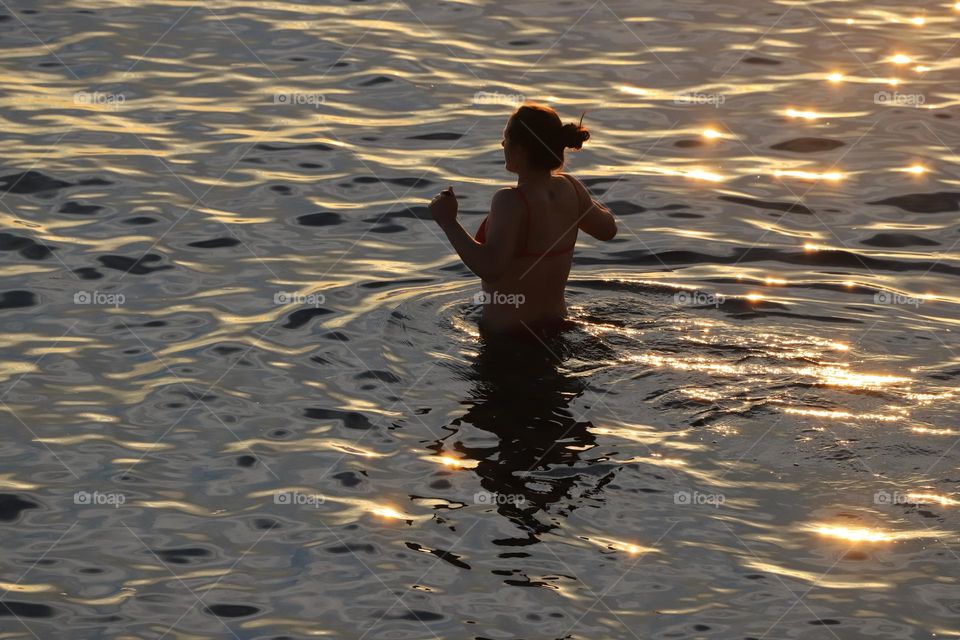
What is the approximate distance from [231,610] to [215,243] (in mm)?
4220

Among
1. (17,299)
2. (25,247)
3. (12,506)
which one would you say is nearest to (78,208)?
(25,247)

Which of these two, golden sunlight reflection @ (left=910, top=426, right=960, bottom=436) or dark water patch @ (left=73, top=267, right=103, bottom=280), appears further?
dark water patch @ (left=73, top=267, right=103, bottom=280)

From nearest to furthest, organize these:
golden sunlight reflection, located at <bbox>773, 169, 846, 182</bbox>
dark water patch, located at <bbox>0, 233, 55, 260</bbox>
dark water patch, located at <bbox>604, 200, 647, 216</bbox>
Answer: dark water patch, located at <bbox>0, 233, 55, 260</bbox> → dark water patch, located at <bbox>604, 200, 647, 216</bbox> → golden sunlight reflection, located at <bbox>773, 169, 846, 182</bbox>

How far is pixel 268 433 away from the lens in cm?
725

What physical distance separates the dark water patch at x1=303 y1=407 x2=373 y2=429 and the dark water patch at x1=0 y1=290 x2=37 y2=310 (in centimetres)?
218

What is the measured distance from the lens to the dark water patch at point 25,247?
9281 millimetres

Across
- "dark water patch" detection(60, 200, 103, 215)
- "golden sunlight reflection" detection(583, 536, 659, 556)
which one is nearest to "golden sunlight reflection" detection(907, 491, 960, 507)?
"golden sunlight reflection" detection(583, 536, 659, 556)

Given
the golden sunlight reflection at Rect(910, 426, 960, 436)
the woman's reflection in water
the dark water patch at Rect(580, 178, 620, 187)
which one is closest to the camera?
the woman's reflection in water

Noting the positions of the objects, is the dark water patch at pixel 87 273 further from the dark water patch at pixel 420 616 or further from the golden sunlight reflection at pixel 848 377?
the golden sunlight reflection at pixel 848 377

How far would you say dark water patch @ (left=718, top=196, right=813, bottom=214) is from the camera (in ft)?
34.6

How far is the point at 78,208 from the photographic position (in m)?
10.1

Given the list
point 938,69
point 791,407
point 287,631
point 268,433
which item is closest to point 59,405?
point 268,433

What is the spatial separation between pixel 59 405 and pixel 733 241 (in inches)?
185

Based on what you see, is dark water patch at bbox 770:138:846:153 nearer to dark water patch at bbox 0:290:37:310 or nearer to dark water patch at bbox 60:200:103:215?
dark water patch at bbox 60:200:103:215
